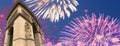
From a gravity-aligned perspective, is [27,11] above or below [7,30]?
above

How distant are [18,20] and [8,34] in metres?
1.91

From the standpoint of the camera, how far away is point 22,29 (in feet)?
92.9

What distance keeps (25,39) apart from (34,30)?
3.39 metres

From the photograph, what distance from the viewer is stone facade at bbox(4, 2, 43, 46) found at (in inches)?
1089

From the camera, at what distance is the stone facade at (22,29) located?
2767 centimetres

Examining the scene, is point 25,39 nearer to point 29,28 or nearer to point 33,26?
point 29,28

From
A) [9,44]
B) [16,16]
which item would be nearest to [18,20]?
[16,16]

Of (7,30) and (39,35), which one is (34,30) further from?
(7,30)

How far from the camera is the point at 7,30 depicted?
29.9 m

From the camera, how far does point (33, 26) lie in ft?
101

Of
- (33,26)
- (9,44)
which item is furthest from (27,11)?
(9,44)

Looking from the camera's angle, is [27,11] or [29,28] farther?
[27,11]

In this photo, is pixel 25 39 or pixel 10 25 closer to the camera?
pixel 25 39

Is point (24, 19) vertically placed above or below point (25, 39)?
above
